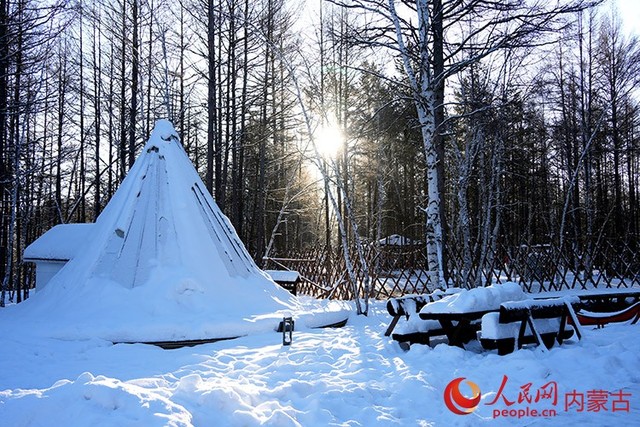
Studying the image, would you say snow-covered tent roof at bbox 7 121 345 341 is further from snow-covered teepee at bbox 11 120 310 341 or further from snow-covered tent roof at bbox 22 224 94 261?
snow-covered tent roof at bbox 22 224 94 261

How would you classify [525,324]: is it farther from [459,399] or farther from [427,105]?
[427,105]

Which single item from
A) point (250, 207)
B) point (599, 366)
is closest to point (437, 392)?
point (599, 366)

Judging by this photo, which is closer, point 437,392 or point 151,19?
point 437,392

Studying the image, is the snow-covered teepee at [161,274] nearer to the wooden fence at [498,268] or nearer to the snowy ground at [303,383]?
the snowy ground at [303,383]

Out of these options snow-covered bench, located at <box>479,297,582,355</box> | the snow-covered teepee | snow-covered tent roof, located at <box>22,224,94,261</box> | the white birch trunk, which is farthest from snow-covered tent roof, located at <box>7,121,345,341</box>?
snow-covered bench, located at <box>479,297,582,355</box>

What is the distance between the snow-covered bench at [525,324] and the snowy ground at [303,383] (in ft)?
0.60

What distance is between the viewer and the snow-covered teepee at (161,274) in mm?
5855

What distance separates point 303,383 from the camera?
3.75 metres

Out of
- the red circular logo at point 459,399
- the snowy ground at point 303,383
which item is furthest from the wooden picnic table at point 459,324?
the red circular logo at point 459,399

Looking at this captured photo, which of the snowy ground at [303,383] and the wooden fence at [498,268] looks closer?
the snowy ground at [303,383]

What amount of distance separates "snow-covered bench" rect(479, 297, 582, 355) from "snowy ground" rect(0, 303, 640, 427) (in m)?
0.18

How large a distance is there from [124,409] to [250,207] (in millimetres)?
24421

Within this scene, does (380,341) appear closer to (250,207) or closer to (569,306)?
(569,306)

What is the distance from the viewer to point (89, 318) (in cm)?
586
